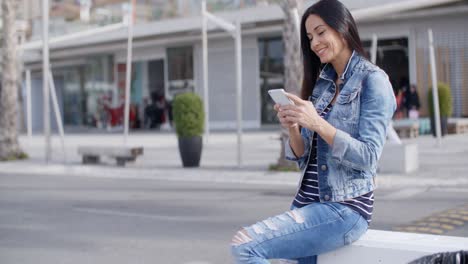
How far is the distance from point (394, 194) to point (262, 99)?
20590 mm

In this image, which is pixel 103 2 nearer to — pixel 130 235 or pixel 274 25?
pixel 274 25

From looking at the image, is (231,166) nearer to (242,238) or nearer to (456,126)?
(456,126)

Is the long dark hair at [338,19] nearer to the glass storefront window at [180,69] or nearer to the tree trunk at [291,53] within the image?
the tree trunk at [291,53]

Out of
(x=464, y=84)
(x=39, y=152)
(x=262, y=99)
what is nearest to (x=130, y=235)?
(x=39, y=152)

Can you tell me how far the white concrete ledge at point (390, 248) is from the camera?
96.9 inches

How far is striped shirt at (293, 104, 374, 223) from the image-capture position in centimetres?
266

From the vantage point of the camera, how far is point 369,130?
2.55 m

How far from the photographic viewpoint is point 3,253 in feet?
21.2

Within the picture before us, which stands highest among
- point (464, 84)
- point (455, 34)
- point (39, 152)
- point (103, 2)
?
point (103, 2)

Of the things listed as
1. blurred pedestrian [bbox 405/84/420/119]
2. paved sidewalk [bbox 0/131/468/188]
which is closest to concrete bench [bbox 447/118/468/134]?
paved sidewalk [bbox 0/131/468/188]

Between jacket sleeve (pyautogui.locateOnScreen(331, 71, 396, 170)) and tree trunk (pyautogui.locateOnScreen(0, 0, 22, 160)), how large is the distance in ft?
52.2

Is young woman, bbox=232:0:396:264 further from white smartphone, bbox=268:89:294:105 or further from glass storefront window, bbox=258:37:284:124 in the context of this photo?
glass storefront window, bbox=258:37:284:124

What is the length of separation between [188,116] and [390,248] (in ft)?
39.6

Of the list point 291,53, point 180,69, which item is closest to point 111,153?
point 291,53
